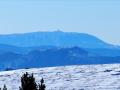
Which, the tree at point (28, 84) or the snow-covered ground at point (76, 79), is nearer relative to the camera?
the tree at point (28, 84)

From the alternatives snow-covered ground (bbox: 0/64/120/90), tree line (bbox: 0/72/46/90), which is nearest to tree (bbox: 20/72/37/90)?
tree line (bbox: 0/72/46/90)

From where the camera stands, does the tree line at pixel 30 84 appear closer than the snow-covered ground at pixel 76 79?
Yes

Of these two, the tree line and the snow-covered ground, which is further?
the snow-covered ground

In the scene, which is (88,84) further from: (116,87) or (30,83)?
(30,83)

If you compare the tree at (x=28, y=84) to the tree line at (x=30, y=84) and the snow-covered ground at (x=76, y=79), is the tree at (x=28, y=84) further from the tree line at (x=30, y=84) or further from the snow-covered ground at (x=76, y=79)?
the snow-covered ground at (x=76, y=79)

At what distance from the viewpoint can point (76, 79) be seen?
75.1 meters

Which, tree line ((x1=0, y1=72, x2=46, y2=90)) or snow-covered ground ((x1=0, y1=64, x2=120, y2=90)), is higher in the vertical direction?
snow-covered ground ((x1=0, y1=64, x2=120, y2=90))

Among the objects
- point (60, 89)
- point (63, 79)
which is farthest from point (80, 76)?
point (60, 89)

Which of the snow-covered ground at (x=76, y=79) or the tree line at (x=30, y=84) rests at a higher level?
the snow-covered ground at (x=76, y=79)

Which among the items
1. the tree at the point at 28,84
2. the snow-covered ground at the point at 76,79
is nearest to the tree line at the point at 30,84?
the tree at the point at 28,84

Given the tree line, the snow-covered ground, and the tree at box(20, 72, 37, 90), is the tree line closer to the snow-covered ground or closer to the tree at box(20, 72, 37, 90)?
the tree at box(20, 72, 37, 90)

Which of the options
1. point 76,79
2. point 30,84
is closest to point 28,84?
point 30,84

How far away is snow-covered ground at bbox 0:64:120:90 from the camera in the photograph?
66688 mm

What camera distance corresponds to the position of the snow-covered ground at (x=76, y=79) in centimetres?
6669
